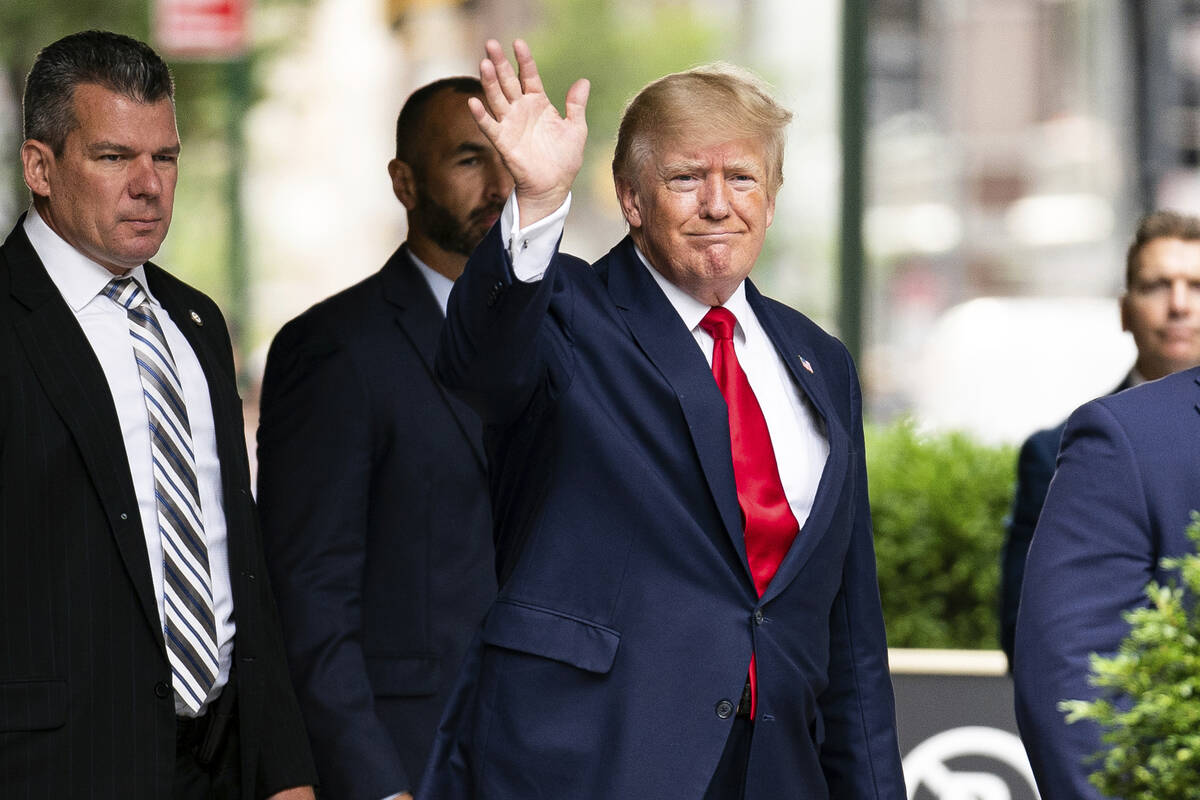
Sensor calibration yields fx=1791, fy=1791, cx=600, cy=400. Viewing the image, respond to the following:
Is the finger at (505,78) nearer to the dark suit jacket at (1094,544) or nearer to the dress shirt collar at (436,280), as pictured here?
the dark suit jacket at (1094,544)

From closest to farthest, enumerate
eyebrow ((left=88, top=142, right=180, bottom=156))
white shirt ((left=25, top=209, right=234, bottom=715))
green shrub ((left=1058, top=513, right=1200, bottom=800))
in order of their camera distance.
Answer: green shrub ((left=1058, top=513, right=1200, bottom=800))
white shirt ((left=25, top=209, right=234, bottom=715))
eyebrow ((left=88, top=142, right=180, bottom=156))

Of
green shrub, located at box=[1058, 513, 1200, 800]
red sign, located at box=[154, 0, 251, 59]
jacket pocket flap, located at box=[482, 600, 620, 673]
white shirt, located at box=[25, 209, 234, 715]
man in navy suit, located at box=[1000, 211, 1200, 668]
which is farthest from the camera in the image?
red sign, located at box=[154, 0, 251, 59]

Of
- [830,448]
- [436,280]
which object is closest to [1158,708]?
[830,448]

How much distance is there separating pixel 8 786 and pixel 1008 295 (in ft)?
66.5

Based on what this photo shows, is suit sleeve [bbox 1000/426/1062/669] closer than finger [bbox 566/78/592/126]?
No

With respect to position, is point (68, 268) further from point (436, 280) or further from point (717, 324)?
point (717, 324)

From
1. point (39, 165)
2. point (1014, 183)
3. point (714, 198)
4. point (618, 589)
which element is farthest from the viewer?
point (1014, 183)

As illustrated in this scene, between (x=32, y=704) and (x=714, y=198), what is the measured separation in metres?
1.43

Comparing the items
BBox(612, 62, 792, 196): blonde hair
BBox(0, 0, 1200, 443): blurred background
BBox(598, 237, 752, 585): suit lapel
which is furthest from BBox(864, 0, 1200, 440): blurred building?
BBox(598, 237, 752, 585): suit lapel

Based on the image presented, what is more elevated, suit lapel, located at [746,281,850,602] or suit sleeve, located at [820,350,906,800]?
suit lapel, located at [746,281,850,602]

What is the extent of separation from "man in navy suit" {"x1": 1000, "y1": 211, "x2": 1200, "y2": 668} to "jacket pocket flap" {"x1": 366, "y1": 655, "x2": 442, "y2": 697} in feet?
5.91

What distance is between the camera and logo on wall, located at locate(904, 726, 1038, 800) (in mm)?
5387

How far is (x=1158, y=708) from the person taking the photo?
6.36 ft

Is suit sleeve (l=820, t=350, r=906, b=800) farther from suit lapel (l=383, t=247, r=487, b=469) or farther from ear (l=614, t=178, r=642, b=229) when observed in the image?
suit lapel (l=383, t=247, r=487, b=469)
